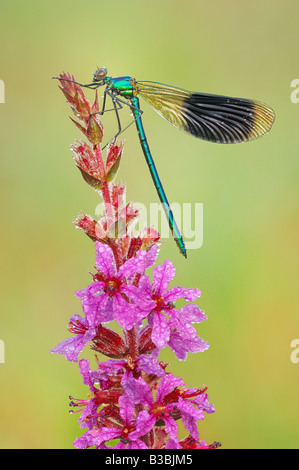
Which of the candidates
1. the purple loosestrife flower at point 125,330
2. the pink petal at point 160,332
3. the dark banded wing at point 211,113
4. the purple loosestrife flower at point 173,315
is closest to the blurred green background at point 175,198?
the dark banded wing at point 211,113

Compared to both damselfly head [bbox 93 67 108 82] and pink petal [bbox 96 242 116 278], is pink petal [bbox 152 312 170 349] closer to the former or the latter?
pink petal [bbox 96 242 116 278]

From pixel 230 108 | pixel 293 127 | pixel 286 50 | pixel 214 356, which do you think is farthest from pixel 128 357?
pixel 286 50

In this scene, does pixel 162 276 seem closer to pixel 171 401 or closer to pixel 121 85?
pixel 171 401

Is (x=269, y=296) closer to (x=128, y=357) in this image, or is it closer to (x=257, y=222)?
(x=257, y=222)

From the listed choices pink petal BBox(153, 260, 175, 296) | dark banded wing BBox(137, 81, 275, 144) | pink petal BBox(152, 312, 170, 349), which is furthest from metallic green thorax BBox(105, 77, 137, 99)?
pink petal BBox(152, 312, 170, 349)

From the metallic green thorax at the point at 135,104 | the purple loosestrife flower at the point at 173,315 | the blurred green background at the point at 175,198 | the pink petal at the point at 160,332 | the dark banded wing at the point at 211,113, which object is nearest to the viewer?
the pink petal at the point at 160,332

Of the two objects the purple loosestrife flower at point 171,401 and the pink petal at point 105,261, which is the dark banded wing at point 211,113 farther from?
the purple loosestrife flower at point 171,401

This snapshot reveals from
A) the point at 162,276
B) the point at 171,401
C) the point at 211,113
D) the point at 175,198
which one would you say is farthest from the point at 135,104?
the point at 175,198
